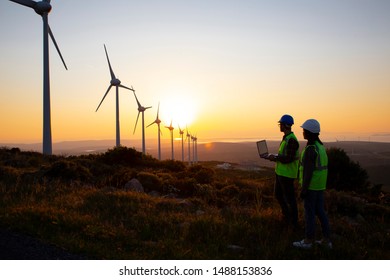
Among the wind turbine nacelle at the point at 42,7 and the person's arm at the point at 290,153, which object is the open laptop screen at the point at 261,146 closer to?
the person's arm at the point at 290,153

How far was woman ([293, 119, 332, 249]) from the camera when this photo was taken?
280 inches

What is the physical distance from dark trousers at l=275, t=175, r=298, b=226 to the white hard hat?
1.52 meters

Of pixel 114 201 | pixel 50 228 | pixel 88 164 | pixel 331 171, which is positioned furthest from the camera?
pixel 331 171

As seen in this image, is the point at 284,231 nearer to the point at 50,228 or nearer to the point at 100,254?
the point at 100,254

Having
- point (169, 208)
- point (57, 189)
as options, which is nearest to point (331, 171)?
point (169, 208)

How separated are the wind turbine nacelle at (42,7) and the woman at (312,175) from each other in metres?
32.1

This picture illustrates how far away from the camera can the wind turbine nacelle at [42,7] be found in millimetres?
33281

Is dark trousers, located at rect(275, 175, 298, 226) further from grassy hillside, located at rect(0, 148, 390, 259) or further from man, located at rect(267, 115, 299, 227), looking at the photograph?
grassy hillside, located at rect(0, 148, 390, 259)

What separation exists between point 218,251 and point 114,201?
14.8 feet

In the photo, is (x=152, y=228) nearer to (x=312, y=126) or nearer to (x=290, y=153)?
(x=290, y=153)

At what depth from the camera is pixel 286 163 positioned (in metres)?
8.15

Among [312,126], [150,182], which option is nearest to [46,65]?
[150,182]

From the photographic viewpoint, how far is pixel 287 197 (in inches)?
331

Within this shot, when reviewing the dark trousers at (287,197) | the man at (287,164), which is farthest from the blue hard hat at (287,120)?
the dark trousers at (287,197)
